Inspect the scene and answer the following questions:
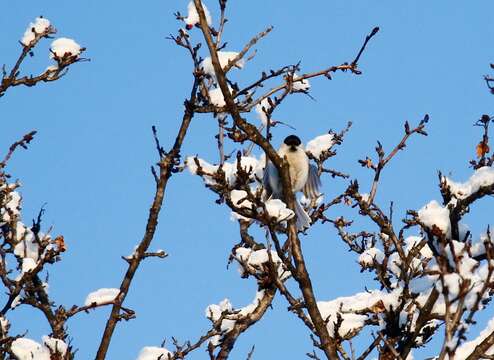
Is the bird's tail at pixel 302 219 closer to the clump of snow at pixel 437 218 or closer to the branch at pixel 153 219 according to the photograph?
the branch at pixel 153 219

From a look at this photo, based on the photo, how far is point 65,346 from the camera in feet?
19.0

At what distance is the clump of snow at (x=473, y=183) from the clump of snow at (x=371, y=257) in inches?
48.3

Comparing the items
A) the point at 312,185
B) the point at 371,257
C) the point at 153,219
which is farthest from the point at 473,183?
the point at 312,185

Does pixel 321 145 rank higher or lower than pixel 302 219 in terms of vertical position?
higher

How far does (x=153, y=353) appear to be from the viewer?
6.76 metres

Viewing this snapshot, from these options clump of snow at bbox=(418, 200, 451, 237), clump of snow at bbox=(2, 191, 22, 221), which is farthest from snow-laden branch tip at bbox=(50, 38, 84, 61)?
clump of snow at bbox=(418, 200, 451, 237)

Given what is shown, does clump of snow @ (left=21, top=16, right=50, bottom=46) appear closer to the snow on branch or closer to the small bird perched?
the snow on branch

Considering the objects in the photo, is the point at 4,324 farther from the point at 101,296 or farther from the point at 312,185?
the point at 312,185

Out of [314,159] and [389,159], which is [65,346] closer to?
[389,159]

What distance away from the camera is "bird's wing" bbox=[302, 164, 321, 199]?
10.2m

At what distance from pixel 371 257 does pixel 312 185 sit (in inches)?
105

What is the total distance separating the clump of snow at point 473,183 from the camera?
217 inches

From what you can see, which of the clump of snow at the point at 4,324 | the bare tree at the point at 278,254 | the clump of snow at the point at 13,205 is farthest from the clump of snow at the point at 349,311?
the clump of snow at the point at 13,205

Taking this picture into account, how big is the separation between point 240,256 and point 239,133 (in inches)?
57.8
